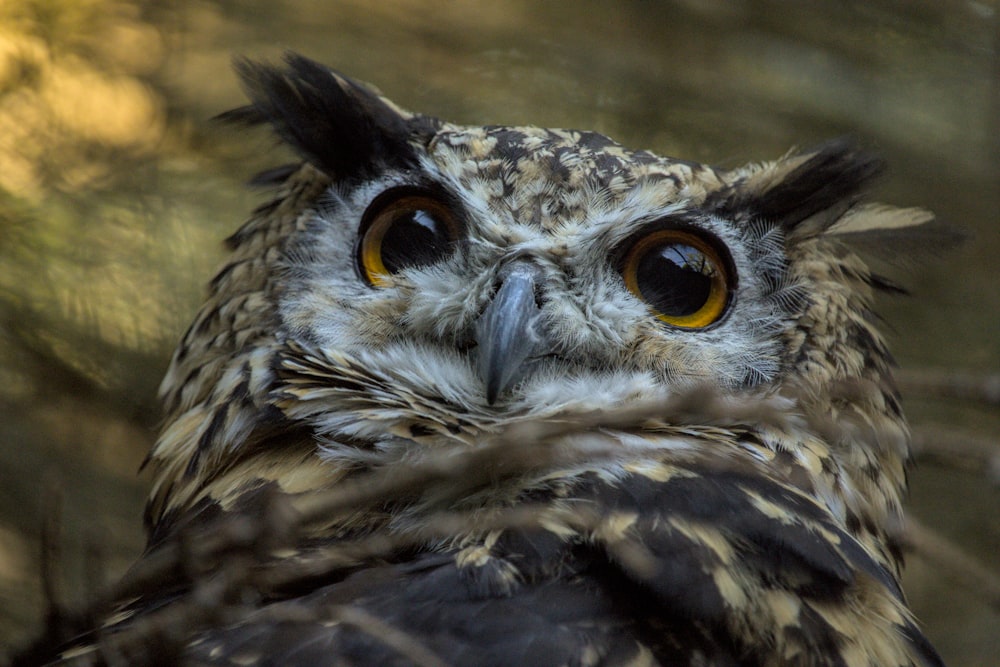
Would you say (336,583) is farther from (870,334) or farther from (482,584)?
(870,334)

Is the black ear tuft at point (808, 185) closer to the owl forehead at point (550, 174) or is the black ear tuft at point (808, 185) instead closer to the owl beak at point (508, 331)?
the owl forehead at point (550, 174)

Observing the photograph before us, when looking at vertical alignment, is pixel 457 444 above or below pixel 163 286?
above

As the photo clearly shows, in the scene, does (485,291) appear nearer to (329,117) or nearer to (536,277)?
(536,277)

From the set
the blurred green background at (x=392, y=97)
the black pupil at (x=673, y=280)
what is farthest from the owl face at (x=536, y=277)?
the blurred green background at (x=392, y=97)

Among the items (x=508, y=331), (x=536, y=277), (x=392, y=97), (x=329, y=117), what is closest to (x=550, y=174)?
(x=536, y=277)

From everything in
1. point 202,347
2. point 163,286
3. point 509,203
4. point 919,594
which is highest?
point 509,203

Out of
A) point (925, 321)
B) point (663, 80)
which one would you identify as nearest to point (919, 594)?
point (925, 321)

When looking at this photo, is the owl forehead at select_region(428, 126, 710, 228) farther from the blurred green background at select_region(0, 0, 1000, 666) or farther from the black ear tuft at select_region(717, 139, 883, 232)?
the blurred green background at select_region(0, 0, 1000, 666)
